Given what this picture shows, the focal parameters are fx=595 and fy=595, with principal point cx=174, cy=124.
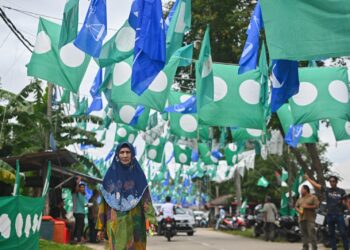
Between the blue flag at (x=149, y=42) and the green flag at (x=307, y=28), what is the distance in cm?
261

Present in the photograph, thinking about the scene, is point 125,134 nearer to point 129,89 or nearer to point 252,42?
point 129,89

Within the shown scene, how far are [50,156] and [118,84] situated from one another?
3.21m

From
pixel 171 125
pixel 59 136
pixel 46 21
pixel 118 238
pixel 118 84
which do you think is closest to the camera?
pixel 118 238

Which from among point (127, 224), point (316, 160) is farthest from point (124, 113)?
point (316, 160)

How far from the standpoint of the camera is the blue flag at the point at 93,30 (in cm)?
998

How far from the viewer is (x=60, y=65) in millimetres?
10789

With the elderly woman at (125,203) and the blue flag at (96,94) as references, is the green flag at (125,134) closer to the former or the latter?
the blue flag at (96,94)

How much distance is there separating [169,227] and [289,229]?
421 cm

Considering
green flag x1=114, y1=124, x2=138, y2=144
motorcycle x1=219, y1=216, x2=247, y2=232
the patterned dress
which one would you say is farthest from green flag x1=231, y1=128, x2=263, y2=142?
motorcycle x1=219, y1=216, x2=247, y2=232

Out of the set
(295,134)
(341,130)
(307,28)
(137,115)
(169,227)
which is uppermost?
(137,115)

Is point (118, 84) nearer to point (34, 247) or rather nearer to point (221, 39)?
point (34, 247)

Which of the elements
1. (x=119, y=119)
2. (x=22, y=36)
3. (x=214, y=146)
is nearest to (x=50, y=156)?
(x=119, y=119)

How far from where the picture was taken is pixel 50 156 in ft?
47.4

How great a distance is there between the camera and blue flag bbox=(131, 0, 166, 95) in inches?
368
